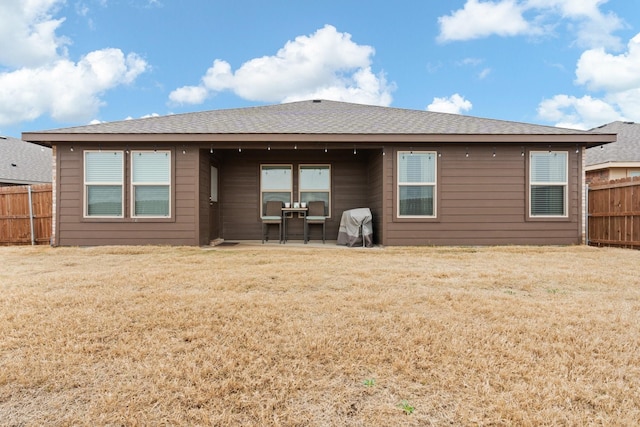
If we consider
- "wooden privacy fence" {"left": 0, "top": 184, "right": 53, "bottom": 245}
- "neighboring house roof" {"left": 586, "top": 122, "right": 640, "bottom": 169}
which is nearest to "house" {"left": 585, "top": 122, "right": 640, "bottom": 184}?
"neighboring house roof" {"left": 586, "top": 122, "right": 640, "bottom": 169}

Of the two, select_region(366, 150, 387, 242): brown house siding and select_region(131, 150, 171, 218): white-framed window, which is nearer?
select_region(131, 150, 171, 218): white-framed window

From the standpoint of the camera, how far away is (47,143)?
687cm

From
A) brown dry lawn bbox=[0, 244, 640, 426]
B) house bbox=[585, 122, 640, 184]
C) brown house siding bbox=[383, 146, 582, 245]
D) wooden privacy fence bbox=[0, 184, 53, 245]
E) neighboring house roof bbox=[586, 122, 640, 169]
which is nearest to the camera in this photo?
brown dry lawn bbox=[0, 244, 640, 426]

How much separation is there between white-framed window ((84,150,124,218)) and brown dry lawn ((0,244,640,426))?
3.20 metres

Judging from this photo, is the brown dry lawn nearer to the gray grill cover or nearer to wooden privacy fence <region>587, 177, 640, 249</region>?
the gray grill cover

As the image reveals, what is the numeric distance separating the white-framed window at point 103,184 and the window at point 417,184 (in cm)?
560

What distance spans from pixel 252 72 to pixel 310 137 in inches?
795

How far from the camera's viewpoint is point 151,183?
6.88 m

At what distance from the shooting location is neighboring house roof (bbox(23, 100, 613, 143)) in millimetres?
6695

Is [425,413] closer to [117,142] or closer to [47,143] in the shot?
[117,142]

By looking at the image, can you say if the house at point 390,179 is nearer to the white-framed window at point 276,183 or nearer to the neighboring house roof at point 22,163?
the white-framed window at point 276,183

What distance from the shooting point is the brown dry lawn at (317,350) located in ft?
4.69

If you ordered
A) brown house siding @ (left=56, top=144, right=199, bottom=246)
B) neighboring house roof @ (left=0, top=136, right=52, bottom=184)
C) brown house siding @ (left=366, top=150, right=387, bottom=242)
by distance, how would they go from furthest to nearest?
neighboring house roof @ (left=0, top=136, right=52, bottom=184) < brown house siding @ (left=366, top=150, right=387, bottom=242) < brown house siding @ (left=56, top=144, right=199, bottom=246)

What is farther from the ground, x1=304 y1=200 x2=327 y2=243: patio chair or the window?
the window
